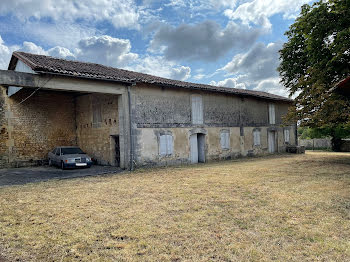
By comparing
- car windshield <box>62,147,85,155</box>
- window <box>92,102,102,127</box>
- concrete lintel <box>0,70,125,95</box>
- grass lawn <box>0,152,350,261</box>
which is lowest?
grass lawn <box>0,152,350,261</box>

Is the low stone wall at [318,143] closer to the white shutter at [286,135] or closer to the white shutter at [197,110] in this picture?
the white shutter at [286,135]

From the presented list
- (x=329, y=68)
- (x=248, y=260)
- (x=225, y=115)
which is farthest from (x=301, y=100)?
(x=248, y=260)

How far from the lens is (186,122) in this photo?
1495 centimetres

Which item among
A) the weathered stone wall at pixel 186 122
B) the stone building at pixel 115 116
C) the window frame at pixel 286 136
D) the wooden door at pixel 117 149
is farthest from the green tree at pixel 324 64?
the wooden door at pixel 117 149

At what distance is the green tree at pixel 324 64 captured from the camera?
36.3ft

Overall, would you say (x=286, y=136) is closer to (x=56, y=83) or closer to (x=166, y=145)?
(x=166, y=145)

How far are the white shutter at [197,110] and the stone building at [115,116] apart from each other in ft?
0.20

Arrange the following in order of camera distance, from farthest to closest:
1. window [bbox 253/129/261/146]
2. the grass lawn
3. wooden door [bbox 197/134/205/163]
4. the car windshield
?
window [bbox 253/129/261/146] → wooden door [bbox 197/134/205/163] → the car windshield → the grass lawn

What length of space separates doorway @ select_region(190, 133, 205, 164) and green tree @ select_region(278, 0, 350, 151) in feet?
17.3

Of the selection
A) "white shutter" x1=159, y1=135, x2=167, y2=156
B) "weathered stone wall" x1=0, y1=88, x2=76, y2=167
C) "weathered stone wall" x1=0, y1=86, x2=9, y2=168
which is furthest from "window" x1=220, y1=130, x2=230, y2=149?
"weathered stone wall" x1=0, y1=86, x2=9, y2=168

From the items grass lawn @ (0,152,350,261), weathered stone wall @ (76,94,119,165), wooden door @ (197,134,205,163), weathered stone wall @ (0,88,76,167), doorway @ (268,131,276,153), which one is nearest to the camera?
grass lawn @ (0,152,350,261)

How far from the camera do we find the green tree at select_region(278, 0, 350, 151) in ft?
36.3

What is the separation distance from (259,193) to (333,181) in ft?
10.7

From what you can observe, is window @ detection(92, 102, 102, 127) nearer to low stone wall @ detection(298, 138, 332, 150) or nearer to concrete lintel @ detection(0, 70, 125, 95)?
concrete lintel @ detection(0, 70, 125, 95)
